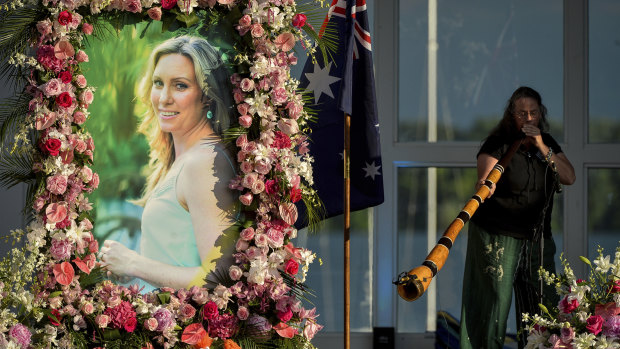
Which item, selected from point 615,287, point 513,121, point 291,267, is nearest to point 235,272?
point 291,267

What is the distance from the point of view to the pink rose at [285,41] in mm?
3143

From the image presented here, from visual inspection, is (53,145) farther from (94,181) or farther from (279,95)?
(279,95)

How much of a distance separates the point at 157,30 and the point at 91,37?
24 cm

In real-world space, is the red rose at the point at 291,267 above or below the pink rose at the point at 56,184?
below

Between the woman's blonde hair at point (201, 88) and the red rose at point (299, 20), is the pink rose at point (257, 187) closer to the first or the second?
the woman's blonde hair at point (201, 88)

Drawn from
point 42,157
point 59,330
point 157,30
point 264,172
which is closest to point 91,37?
point 157,30

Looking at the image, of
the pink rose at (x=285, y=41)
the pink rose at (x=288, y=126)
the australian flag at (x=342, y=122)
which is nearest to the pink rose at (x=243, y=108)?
the pink rose at (x=288, y=126)

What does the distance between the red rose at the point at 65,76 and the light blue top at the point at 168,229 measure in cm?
49

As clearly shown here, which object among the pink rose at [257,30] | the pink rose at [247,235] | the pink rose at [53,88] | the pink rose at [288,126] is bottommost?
the pink rose at [247,235]

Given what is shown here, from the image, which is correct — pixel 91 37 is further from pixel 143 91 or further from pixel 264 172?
pixel 264 172

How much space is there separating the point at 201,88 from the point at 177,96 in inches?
3.8

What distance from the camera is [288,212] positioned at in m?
3.15

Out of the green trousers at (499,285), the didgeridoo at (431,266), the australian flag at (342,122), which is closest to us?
the didgeridoo at (431,266)

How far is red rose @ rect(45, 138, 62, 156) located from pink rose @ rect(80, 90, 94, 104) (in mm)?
176
